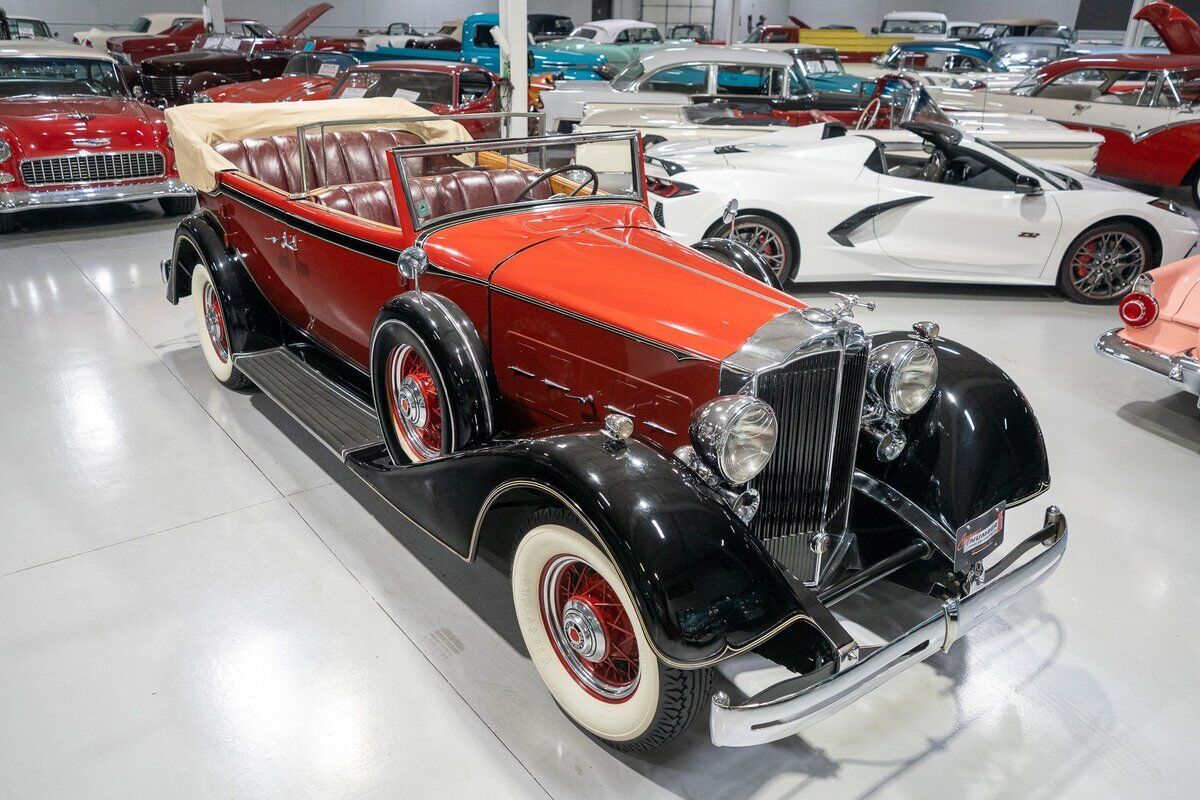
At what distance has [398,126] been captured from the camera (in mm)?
5082

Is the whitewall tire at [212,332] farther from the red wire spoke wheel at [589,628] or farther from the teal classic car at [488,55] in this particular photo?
the teal classic car at [488,55]

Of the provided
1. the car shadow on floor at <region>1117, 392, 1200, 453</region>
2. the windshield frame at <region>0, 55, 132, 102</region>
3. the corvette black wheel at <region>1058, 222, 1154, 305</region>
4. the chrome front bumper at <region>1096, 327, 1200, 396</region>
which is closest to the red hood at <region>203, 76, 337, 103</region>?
the windshield frame at <region>0, 55, 132, 102</region>

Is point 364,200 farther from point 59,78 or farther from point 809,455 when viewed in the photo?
point 59,78

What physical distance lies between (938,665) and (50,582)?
307 centimetres

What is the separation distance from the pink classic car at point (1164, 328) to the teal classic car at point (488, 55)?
10.3 metres

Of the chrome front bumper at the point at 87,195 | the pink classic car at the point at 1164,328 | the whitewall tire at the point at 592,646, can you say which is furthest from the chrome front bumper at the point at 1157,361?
the chrome front bumper at the point at 87,195

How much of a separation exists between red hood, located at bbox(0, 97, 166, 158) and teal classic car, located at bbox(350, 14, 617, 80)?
19.3ft

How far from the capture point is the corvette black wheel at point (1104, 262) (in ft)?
20.5

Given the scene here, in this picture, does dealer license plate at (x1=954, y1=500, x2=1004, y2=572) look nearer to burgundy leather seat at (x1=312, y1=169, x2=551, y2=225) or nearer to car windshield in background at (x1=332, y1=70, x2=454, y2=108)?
burgundy leather seat at (x1=312, y1=169, x2=551, y2=225)

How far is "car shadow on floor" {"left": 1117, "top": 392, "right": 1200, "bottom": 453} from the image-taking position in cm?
434

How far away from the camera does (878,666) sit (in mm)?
2055

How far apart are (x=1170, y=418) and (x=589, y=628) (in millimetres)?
3929

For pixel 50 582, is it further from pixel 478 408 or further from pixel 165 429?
pixel 478 408

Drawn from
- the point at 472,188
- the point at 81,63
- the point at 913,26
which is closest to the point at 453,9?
the point at 913,26
